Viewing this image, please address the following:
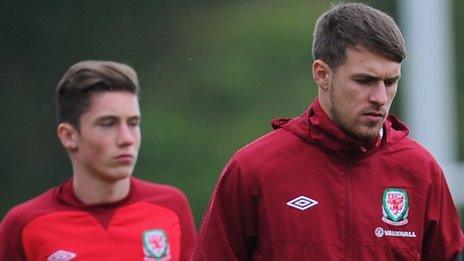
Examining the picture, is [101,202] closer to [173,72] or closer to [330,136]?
[330,136]

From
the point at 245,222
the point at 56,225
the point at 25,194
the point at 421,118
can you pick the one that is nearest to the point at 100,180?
the point at 56,225

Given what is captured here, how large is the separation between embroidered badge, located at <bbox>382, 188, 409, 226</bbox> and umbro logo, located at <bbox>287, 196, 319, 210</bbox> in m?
0.22

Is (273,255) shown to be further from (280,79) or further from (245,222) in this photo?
(280,79)

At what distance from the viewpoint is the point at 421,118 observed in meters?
9.69

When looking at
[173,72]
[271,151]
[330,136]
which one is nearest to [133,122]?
[271,151]

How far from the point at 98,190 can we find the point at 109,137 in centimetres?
21

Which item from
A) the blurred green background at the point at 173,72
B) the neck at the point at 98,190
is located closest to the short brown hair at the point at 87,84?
the neck at the point at 98,190

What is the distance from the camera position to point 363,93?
4.51 m

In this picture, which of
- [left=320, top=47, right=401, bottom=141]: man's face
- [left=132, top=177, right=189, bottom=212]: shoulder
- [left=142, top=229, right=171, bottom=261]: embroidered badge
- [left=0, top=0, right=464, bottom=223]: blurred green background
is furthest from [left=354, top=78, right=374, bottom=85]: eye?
[left=0, top=0, right=464, bottom=223]: blurred green background

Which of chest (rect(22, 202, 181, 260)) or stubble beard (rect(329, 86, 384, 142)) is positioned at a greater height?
stubble beard (rect(329, 86, 384, 142))

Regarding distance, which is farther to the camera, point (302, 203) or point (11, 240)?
point (11, 240)

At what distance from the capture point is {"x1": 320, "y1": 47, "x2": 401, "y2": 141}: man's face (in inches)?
177

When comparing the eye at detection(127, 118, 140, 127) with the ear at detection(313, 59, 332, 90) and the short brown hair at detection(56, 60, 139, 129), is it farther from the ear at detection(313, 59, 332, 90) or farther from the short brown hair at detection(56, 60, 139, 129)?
the ear at detection(313, 59, 332, 90)

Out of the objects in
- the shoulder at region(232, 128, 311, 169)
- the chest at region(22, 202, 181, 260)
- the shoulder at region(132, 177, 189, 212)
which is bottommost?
the chest at region(22, 202, 181, 260)
